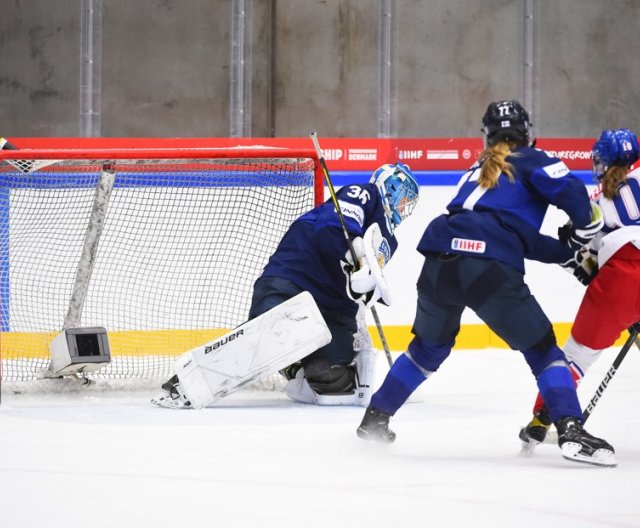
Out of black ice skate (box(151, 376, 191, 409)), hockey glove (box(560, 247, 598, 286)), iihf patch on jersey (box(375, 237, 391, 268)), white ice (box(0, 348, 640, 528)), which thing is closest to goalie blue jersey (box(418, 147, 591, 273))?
hockey glove (box(560, 247, 598, 286))

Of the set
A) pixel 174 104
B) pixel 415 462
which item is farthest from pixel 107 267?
pixel 174 104

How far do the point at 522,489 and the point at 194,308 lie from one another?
2.76 metres

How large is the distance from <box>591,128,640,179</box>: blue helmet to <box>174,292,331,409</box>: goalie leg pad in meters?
1.14

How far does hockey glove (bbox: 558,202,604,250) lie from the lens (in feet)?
9.83

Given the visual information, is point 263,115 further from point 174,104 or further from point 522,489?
point 522,489

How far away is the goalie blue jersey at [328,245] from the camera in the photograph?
410 centimetres

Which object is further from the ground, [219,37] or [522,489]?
[219,37]

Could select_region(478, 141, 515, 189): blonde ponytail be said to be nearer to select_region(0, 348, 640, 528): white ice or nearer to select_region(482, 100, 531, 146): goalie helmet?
select_region(482, 100, 531, 146): goalie helmet

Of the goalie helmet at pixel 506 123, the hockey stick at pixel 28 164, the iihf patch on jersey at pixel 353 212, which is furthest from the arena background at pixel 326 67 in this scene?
the goalie helmet at pixel 506 123

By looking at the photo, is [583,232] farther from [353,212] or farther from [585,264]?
[353,212]

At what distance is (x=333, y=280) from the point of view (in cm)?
425

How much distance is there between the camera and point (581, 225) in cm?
296

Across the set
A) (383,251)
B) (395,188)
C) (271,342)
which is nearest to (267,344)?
(271,342)

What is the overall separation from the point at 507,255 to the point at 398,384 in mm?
477
